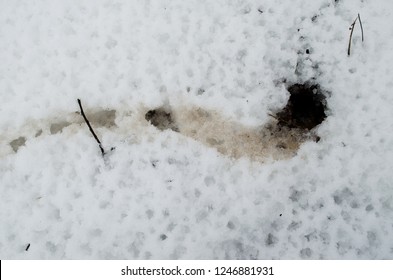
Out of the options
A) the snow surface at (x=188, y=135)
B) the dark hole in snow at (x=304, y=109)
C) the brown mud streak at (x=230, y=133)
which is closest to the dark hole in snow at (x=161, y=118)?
the brown mud streak at (x=230, y=133)

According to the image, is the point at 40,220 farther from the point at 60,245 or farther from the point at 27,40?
the point at 27,40

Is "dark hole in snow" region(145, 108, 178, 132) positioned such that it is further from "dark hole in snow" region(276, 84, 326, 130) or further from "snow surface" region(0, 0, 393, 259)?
"dark hole in snow" region(276, 84, 326, 130)

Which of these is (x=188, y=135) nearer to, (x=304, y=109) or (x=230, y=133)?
(x=230, y=133)

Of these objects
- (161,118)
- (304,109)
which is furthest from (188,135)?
(304,109)

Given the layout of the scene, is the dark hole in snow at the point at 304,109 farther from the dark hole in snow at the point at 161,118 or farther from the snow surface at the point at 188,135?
the dark hole in snow at the point at 161,118

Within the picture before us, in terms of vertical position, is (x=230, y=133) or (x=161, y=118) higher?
(x=161, y=118)
